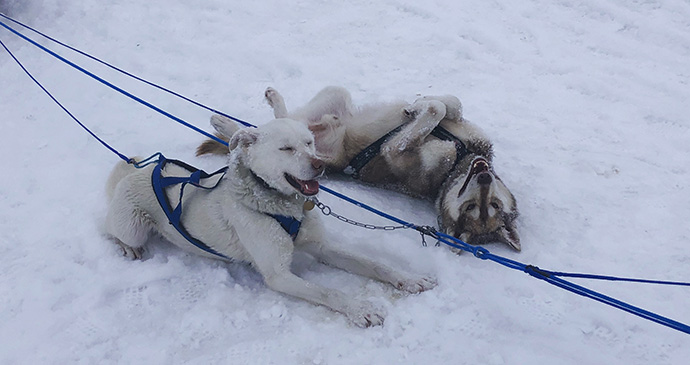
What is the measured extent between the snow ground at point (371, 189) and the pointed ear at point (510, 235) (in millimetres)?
129

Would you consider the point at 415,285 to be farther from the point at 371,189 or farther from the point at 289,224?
the point at 371,189

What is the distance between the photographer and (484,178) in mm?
3471

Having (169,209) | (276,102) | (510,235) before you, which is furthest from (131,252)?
(510,235)

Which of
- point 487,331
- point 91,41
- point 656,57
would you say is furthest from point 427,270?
point 91,41

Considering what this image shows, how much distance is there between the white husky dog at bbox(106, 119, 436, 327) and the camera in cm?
296

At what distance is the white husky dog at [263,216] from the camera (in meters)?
2.96

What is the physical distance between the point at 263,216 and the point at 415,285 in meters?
1.04

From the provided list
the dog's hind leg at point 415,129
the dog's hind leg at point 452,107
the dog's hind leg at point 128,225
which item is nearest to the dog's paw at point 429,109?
the dog's hind leg at point 415,129

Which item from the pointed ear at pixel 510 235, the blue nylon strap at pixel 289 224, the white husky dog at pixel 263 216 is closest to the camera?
the white husky dog at pixel 263 216

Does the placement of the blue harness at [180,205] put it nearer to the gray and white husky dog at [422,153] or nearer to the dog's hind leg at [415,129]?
the gray and white husky dog at [422,153]

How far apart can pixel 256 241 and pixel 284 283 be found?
0.31 metres

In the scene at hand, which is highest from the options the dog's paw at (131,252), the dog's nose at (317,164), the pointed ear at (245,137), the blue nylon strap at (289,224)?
the pointed ear at (245,137)

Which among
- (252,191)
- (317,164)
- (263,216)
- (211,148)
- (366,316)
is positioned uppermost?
(317,164)

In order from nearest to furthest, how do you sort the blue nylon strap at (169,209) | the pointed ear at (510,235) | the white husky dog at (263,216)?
the white husky dog at (263,216) → the blue nylon strap at (169,209) → the pointed ear at (510,235)
